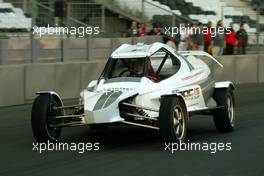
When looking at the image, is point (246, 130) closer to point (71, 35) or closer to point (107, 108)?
point (107, 108)

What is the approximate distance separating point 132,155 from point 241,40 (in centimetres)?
1632

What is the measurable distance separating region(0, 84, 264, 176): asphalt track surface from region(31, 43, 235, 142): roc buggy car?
1.22 feet

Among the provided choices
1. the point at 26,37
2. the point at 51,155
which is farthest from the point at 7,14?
the point at 51,155

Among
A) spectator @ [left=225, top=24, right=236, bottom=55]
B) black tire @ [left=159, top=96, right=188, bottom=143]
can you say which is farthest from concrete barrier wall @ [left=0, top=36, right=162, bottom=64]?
black tire @ [left=159, top=96, right=188, bottom=143]

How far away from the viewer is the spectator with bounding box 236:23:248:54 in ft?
79.5

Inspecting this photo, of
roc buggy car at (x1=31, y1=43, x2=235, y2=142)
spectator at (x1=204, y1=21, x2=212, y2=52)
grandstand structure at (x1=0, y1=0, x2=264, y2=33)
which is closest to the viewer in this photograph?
roc buggy car at (x1=31, y1=43, x2=235, y2=142)

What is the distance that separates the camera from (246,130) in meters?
11.1

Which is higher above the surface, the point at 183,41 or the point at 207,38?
the point at 207,38

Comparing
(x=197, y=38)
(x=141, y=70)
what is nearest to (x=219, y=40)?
(x=197, y=38)

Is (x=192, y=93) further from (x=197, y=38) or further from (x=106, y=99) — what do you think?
(x=197, y=38)

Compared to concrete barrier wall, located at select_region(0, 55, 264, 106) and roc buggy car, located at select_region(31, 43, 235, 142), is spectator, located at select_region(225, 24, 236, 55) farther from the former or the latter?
roc buggy car, located at select_region(31, 43, 235, 142)

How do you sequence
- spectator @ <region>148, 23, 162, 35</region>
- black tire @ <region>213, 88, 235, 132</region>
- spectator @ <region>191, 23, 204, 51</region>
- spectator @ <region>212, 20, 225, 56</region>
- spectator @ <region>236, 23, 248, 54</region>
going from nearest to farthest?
black tire @ <region>213, 88, 235, 132</region> < spectator @ <region>148, 23, 162, 35</region> < spectator @ <region>191, 23, 204, 51</region> < spectator @ <region>212, 20, 225, 56</region> < spectator @ <region>236, 23, 248, 54</region>

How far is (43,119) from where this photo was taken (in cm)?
918

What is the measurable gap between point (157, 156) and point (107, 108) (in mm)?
1000
